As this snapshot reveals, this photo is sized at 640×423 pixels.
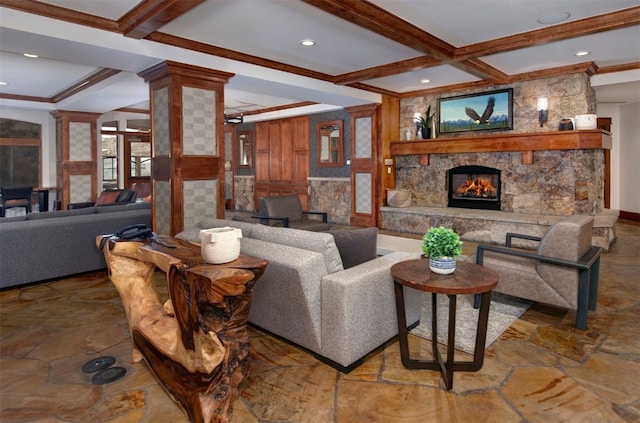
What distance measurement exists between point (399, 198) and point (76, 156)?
6727mm

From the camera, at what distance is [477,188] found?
23.2 ft

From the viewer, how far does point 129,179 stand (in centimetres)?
1165

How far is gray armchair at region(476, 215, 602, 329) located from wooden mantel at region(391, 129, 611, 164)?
9.16ft

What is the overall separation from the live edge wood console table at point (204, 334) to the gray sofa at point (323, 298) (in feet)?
1.43

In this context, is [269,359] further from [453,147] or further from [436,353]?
[453,147]

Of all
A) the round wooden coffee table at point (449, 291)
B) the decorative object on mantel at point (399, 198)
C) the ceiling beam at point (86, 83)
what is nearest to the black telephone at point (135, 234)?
the round wooden coffee table at point (449, 291)

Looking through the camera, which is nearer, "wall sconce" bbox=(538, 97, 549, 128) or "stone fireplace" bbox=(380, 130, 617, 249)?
"stone fireplace" bbox=(380, 130, 617, 249)

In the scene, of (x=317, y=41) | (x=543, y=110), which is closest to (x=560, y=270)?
(x=317, y=41)

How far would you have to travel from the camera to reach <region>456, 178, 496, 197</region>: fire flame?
6.93 metres

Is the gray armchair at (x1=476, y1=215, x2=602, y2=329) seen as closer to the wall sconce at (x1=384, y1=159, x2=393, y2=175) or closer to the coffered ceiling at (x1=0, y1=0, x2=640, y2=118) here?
the coffered ceiling at (x1=0, y1=0, x2=640, y2=118)

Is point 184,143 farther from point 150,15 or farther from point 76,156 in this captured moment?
point 76,156

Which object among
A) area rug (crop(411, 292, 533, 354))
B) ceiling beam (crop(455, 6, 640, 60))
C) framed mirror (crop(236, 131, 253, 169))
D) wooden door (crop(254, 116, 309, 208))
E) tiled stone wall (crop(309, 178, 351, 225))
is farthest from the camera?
framed mirror (crop(236, 131, 253, 169))

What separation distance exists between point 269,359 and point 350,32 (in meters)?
3.37

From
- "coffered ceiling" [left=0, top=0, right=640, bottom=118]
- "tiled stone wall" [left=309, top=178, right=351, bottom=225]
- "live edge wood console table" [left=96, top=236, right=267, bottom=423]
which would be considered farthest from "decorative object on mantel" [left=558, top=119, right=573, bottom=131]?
"live edge wood console table" [left=96, top=236, right=267, bottom=423]
